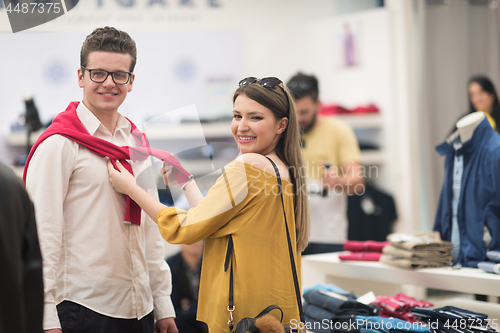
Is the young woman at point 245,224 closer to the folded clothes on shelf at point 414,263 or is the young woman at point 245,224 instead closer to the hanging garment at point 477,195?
the folded clothes on shelf at point 414,263

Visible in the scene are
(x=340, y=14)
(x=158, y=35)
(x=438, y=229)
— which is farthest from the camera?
(x=340, y=14)

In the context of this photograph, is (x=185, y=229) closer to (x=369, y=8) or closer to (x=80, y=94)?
(x=80, y=94)

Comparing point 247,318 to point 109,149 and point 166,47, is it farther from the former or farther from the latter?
point 166,47

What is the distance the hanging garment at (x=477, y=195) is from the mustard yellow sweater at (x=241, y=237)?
4.10 feet

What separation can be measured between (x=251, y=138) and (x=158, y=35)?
276 centimetres

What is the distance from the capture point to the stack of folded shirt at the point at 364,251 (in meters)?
2.45

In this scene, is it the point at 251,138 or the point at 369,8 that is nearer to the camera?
the point at 251,138

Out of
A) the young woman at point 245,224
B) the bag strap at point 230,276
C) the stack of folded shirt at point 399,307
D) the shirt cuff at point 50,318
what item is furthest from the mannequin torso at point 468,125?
the shirt cuff at point 50,318

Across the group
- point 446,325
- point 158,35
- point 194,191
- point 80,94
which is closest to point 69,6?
point 158,35

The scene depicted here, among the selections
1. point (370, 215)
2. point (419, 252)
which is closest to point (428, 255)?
point (419, 252)

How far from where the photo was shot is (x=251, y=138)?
4.92 feet

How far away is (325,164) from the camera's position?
126 inches

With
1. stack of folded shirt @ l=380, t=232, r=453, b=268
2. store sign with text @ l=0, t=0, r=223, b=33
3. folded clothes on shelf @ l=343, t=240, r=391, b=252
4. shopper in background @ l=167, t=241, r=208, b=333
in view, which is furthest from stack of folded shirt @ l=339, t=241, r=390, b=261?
store sign with text @ l=0, t=0, r=223, b=33

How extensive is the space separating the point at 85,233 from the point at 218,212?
41 centimetres
